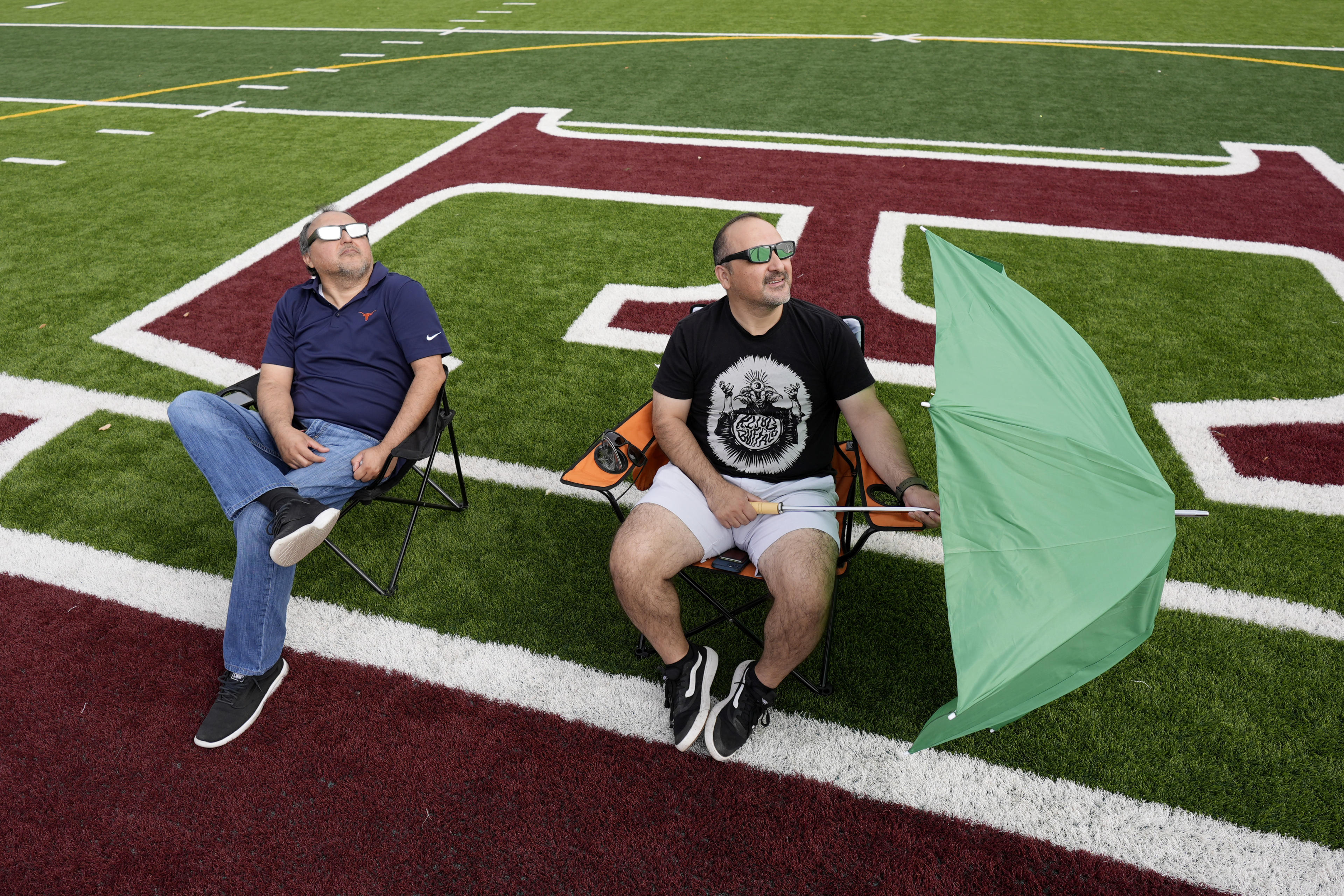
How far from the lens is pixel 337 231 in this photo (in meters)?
3.67

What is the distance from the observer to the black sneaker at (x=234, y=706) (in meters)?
3.03

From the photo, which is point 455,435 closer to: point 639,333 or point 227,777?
point 639,333

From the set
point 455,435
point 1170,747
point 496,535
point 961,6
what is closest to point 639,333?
point 455,435

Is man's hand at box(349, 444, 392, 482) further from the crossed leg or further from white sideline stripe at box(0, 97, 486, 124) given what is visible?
white sideline stripe at box(0, 97, 486, 124)

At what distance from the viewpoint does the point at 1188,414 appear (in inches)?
181

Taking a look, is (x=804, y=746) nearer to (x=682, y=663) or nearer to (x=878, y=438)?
(x=682, y=663)

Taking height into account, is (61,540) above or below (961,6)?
below

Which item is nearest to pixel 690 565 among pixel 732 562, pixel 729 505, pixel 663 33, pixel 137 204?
pixel 732 562

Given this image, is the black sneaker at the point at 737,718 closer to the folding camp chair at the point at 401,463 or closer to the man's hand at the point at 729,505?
the man's hand at the point at 729,505

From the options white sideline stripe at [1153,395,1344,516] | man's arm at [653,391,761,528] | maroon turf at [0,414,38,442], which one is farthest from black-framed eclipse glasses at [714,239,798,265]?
maroon turf at [0,414,38,442]

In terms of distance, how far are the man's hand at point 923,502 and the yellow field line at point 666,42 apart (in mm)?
13132

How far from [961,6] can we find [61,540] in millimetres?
18788

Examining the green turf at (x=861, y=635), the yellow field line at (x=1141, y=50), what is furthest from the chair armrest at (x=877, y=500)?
the yellow field line at (x=1141, y=50)

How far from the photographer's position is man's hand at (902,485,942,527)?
280cm
